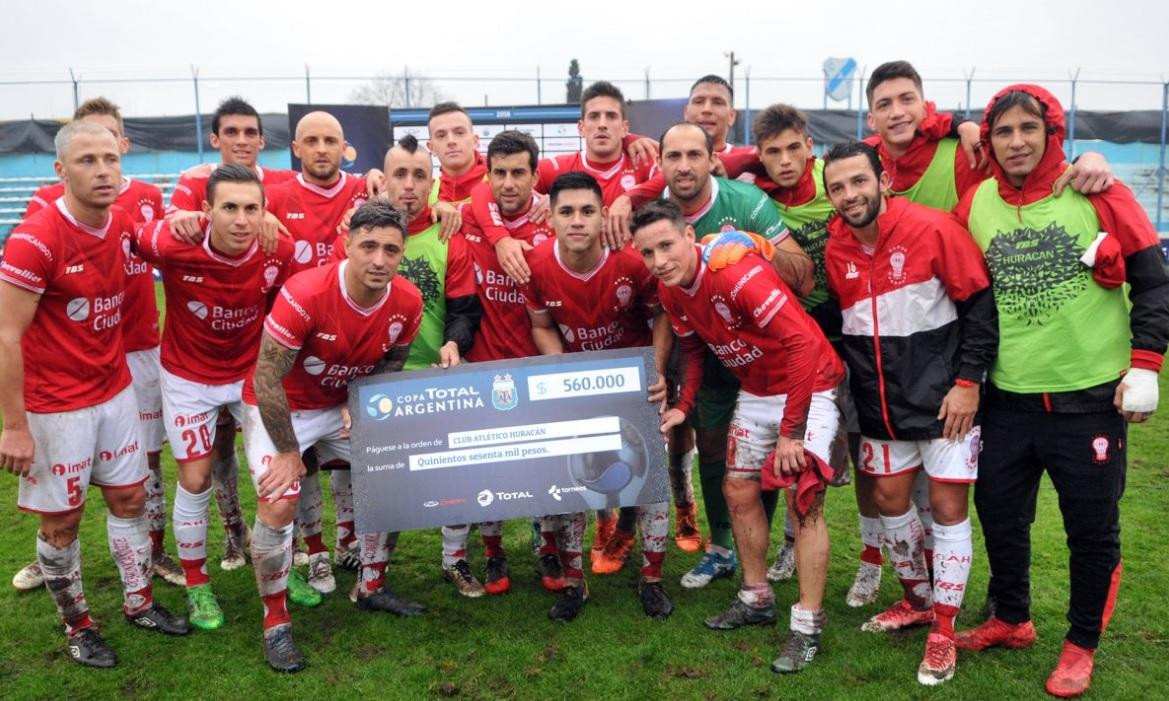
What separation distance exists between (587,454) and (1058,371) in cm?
238

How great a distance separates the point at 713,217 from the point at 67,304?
3521 millimetres

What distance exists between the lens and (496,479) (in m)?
4.77

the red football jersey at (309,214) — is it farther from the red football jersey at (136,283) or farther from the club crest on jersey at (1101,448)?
the club crest on jersey at (1101,448)

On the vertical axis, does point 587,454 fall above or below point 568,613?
above

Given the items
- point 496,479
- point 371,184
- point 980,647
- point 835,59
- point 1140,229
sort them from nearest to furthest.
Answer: point 1140,229 < point 980,647 < point 496,479 < point 371,184 < point 835,59

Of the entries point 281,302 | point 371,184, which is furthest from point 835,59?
point 281,302

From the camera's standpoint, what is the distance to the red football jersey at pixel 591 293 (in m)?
5.04

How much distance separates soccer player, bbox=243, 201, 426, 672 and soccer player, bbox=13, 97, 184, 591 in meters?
1.07

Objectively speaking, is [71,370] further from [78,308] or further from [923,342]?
[923,342]

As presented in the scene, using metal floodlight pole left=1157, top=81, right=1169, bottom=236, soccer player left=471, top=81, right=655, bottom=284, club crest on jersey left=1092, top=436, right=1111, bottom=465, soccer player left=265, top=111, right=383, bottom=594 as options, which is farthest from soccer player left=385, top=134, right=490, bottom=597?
metal floodlight pole left=1157, top=81, right=1169, bottom=236

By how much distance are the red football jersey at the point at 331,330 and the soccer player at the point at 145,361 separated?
1036 millimetres

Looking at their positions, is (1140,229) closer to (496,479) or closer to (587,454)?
(587,454)

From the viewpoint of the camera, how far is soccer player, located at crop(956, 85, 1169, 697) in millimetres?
3809

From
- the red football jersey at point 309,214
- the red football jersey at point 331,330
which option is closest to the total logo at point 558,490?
the red football jersey at point 331,330
